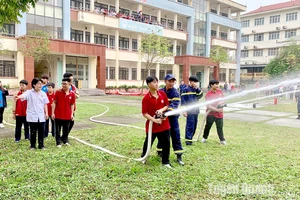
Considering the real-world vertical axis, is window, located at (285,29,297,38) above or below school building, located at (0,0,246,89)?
above

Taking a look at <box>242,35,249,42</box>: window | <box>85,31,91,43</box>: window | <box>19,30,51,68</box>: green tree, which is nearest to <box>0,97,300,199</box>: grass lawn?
<box>19,30,51,68</box>: green tree

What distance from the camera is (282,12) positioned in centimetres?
5084

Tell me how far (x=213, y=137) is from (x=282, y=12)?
175 ft

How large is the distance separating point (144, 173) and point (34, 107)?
2794 mm

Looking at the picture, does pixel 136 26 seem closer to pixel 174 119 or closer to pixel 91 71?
pixel 91 71

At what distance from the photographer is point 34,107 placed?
5367 mm

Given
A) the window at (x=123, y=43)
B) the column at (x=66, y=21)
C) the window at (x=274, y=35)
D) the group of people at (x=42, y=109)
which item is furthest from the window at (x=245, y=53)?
the group of people at (x=42, y=109)

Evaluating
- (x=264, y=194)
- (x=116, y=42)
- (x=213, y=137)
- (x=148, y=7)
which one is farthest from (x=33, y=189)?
(x=148, y=7)

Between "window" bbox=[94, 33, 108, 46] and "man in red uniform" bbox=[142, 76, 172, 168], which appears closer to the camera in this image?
"man in red uniform" bbox=[142, 76, 172, 168]

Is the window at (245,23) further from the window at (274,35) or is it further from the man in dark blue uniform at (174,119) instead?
the man in dark blue uniform at (174,119)

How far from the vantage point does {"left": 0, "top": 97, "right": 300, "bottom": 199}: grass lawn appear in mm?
3518

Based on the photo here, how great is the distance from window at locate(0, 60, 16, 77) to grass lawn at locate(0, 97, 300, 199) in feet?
67.1

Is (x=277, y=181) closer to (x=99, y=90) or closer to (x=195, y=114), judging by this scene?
(x=195, y=114)

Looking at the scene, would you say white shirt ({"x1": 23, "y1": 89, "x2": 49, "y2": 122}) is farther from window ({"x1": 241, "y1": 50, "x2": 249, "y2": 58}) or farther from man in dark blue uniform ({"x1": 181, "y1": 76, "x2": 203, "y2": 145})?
window ({"x1": 241, "y1": 50, "x2": 249, "y2": 58})
